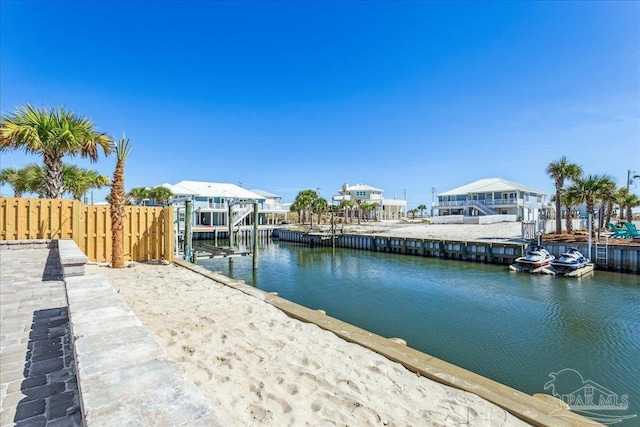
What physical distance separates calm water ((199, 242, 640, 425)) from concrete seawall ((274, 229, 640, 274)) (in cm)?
131

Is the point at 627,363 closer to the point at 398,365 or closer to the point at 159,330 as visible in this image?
the point at 398,365

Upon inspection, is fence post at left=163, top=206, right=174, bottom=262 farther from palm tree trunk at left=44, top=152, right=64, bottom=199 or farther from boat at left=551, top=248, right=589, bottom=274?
boat at left=551, top=248, right=589, bottom=274

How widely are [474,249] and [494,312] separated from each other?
45.4ft

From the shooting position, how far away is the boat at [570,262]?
1881cm

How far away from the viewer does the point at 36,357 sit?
388cm

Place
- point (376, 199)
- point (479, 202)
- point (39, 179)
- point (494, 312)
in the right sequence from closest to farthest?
point (494, 312) < point (39, 179) < point (479, 202) < point (376, 199)

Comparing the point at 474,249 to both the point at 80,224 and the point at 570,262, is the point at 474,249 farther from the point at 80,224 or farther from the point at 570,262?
the point at 80,224

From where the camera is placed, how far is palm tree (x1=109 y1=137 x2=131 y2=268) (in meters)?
11.1

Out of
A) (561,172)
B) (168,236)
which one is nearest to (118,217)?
(168,236)

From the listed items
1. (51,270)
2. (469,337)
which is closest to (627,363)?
(469,337)

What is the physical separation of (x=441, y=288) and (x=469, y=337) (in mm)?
7193

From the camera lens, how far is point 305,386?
4.04 m

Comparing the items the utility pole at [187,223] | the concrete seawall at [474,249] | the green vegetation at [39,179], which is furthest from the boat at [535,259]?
the green vegetation at [39,179]

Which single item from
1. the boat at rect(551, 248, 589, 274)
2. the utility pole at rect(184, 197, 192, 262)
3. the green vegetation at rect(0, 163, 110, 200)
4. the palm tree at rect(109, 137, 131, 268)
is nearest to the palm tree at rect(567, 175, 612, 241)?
the boat at rect(551, 248, 589, 274)
